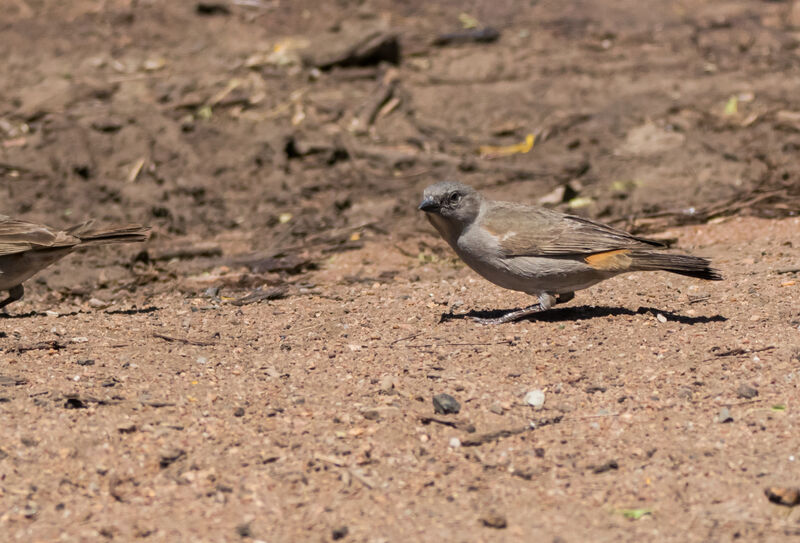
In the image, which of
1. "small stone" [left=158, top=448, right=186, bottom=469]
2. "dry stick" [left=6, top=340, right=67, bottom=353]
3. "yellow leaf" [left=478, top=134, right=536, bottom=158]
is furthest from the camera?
"yellow leaf" [left=478, top=134, right=536, bottom=158]

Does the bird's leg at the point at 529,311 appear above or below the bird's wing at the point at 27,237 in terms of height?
below

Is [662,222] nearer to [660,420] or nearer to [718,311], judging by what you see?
[718,311]

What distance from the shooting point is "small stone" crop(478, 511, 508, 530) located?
14.0 feet

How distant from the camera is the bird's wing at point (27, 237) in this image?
7191mm

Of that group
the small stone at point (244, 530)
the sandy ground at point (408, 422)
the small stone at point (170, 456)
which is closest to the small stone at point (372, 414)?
the sandy ground at point (408, 422)

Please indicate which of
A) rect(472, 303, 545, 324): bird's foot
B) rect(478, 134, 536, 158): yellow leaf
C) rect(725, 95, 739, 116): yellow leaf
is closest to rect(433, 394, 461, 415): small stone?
rect(472, 303, 545, 324): bird's foot

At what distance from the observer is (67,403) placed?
5328 millimetres

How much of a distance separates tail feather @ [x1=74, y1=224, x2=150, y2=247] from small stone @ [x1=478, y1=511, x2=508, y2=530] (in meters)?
4.26

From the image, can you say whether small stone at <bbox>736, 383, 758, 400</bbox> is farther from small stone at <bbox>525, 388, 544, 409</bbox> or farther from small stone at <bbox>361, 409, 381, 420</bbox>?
small stone at <bbox>361, 409, 381, 420</bbox>

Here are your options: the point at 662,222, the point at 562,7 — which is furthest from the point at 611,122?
the point at 562,7

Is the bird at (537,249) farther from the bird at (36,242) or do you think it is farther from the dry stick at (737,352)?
the bird at (36,242)

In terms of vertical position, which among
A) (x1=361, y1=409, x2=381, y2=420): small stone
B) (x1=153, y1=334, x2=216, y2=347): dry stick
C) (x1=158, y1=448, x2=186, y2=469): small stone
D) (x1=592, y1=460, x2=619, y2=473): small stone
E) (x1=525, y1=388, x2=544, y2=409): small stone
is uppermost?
(x1=158, y1=448, x2=186, y2=469): small stone

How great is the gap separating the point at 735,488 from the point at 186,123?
29.3 ft

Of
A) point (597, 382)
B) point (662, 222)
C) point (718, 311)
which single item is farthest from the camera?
point (662, 222)
